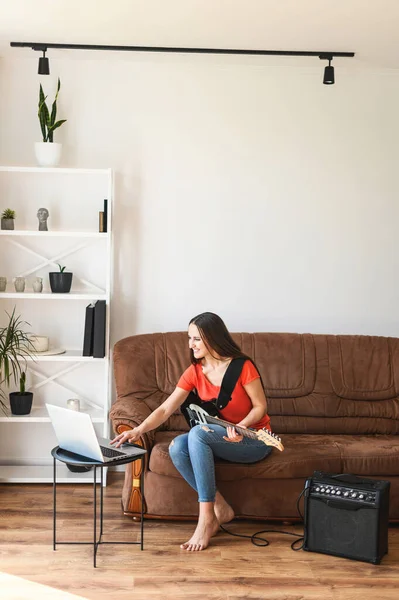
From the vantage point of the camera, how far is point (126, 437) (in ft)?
12.6

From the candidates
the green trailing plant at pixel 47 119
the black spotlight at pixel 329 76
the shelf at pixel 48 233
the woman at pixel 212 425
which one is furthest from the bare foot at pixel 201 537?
the black spotlight at pixel 329 76

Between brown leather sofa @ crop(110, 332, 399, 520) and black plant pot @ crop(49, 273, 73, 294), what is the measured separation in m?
0.51

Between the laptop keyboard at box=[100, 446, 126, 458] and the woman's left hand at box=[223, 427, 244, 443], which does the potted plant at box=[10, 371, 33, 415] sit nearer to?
the laptop keyboard at box=[100, 446, 126, 458]

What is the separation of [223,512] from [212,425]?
44 centimetres

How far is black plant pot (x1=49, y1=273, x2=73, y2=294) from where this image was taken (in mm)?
4816

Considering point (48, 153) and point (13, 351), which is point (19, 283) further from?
point (48, 153)

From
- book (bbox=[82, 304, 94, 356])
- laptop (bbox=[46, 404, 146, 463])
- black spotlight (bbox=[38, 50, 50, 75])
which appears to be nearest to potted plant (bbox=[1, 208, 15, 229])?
book (bbox=[82, 304, 94, 356])

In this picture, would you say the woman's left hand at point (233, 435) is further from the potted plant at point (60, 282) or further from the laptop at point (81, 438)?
the potted plant at point (60, 282)

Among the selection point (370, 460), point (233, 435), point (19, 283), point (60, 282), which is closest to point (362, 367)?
point (370, 460)

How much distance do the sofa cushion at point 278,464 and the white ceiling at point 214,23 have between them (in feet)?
7.23

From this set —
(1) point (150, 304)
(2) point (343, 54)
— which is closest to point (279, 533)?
(1) point (150, 304)

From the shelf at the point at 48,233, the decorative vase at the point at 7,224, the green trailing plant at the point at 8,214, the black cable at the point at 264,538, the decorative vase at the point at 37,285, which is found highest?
the green trailing plant at the point at 8,214

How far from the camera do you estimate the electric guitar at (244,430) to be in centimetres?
386

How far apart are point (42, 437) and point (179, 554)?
1.72m
